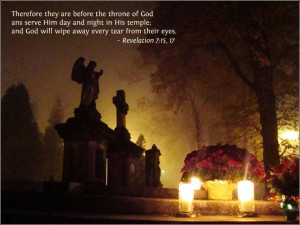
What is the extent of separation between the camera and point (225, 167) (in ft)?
26.8

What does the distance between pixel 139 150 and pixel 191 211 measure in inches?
319

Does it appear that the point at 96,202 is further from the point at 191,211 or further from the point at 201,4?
the point at 201,4

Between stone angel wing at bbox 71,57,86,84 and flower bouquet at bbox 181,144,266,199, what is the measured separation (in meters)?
5.40

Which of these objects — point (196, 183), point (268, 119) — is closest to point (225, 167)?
point (196, 183)

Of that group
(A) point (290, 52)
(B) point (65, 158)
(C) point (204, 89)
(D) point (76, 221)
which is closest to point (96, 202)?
(D) point (76, 221)

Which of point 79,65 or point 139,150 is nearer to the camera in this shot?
point 79,65

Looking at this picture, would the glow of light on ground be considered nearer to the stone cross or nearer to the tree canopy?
A: the tree canopy

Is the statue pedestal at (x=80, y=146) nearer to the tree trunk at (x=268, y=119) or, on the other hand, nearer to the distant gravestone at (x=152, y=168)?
the tree trunk at (x=268, y=119)

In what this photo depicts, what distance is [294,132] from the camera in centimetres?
1686

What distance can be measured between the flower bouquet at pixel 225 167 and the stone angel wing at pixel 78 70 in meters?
5.40

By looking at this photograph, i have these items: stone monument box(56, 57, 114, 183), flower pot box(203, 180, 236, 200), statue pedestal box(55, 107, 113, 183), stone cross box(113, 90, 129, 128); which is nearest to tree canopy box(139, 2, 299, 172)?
stone cross box(113, 90, 129, 128)

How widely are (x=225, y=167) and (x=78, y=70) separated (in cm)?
614

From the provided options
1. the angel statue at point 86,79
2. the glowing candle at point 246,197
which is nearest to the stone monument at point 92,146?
the angel statue at point 86,79

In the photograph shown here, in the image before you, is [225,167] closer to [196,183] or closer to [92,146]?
[196,183]
